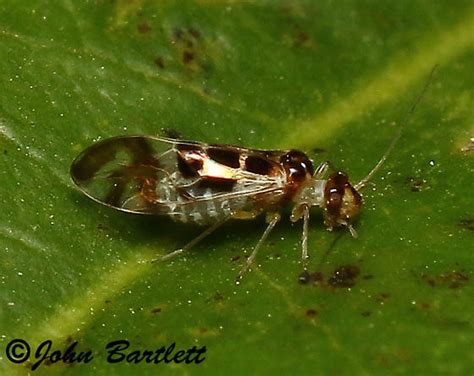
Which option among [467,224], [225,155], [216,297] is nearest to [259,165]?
[225,155]

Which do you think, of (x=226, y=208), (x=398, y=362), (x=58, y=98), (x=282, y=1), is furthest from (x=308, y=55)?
(x=398, y=362)

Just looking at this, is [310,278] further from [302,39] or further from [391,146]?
[302,39]

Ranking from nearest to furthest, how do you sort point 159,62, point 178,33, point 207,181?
point 207,181, point 159,62, point 178,33

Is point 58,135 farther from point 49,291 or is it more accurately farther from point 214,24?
point 214,24

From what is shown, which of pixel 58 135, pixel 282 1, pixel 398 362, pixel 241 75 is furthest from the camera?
pixel 282 1

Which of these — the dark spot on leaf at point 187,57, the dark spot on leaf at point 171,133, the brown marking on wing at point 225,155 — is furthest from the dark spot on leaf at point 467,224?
the dark spot on leaf at point 187,57

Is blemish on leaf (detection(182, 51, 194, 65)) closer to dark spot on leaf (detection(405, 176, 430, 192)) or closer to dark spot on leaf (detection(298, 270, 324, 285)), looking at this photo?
dark spot on leaf (detection(405, 176, 430, 192))

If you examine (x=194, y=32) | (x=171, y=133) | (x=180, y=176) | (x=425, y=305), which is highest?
(x=194, y=32)
